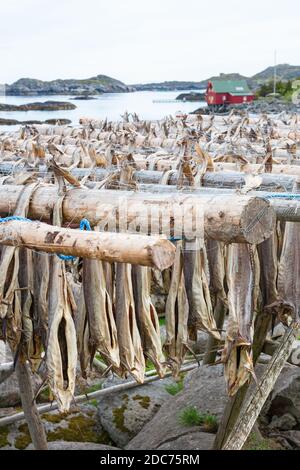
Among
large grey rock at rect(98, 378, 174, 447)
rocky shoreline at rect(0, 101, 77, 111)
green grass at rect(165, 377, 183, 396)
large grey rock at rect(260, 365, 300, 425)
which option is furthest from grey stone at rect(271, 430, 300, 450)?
rocky shoreline at rect(0, 101, 77, 111)

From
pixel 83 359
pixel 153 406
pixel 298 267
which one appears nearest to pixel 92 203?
pixel 83 359

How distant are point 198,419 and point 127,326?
3530 millimetres

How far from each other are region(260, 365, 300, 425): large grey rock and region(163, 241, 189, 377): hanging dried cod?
307cm

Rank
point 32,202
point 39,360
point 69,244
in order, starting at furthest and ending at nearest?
point 39,360 → point 32,202 → point 69,244

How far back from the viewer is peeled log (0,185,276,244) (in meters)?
3.69

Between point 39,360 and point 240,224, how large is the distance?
2008 mm

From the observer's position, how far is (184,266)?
14.4ft

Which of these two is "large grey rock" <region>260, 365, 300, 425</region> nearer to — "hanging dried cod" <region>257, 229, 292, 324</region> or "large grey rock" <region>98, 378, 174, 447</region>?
"large grey rock" <region>98, 378, 174, 447</region>

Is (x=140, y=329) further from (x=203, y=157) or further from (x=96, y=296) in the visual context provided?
(x=203, y=157)

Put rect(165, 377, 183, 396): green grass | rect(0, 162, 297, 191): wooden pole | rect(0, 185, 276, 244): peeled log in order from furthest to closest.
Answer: rect(165, 377, 183, 396): green grass < rect(0, 162, 297, 191): wooden pole < rect(0, 185, 276, 244): peeled log

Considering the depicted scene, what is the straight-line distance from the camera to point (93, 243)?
3.35 meters

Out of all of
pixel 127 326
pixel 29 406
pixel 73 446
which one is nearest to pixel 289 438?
pixel 73 446

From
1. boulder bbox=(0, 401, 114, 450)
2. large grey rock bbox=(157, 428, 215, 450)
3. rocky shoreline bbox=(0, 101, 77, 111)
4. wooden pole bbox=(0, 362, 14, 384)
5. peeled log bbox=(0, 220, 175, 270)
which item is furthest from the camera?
rocky shoreline bbox=(0, 101, 77, 111)

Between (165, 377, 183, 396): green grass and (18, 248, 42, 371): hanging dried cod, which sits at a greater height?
(18, 248, 42, 371): hanging dried cod
